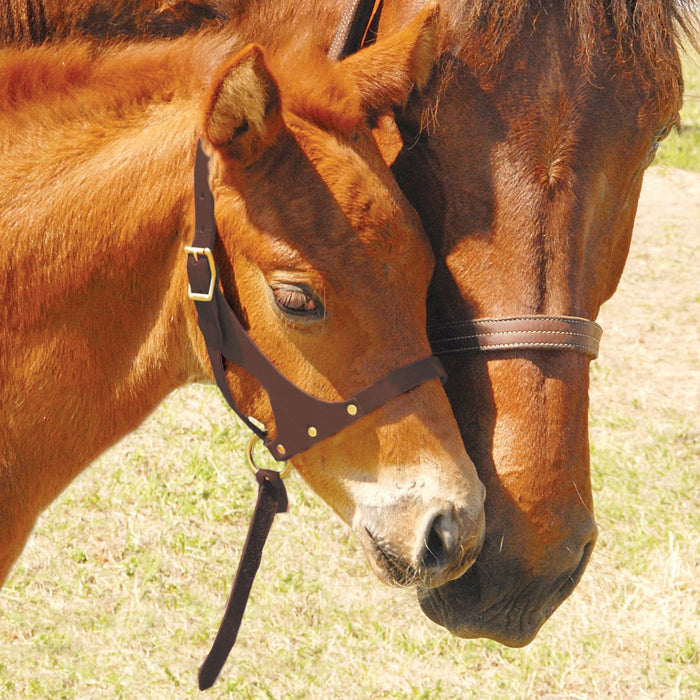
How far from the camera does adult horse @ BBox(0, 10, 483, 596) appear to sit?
1.96m

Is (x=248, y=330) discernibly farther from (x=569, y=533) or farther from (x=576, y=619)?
(x=576, y=619)

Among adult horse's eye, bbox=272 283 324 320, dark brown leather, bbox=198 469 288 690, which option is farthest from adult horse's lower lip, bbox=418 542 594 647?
adult horse's eye, bbox=272 283 324 320

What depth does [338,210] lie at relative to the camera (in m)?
1.95

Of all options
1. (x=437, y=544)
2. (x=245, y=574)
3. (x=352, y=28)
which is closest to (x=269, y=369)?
(x=437, y=544)

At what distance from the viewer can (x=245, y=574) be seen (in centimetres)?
243

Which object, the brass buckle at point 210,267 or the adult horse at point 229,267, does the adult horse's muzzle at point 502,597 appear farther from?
the brass buckle at point 210,267

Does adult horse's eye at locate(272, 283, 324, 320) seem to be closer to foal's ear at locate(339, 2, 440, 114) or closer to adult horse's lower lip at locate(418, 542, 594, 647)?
foal's ear at locate(339, 2, 440, 114)

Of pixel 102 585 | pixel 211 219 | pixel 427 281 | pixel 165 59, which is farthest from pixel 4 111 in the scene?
pixel 102 585

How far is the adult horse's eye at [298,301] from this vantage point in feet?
6.40

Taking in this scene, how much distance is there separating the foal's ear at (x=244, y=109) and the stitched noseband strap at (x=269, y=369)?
79mm

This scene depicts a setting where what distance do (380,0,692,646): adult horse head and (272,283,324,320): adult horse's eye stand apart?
1.38ft

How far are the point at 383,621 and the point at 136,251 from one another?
8.64 feet

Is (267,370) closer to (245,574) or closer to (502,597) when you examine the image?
(245,574)

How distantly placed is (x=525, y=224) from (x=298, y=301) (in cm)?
61
